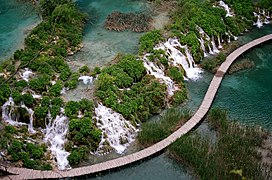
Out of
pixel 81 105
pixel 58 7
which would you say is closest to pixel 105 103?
pixel 81 105

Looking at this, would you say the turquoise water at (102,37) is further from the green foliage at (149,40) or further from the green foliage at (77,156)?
the green foliage at (77,156)

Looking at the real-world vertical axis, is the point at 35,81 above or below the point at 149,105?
above

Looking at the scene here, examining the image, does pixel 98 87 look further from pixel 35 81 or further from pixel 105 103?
pixel 35 81

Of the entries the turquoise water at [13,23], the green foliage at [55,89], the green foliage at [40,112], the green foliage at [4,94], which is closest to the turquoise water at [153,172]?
the green foliage at [40,112]

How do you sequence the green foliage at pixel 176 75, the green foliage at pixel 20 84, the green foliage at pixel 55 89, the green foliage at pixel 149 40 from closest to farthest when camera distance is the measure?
the green foliage at pixel 20 84
the green foliage at pixel 55 89
the green foliage at pixel 176 75
the green foliage at pixel 149 40

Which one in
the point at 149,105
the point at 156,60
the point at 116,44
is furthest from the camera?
the point at 116,44

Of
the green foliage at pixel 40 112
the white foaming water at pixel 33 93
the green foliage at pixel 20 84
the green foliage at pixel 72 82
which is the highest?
the green foliage at pixel 20 84

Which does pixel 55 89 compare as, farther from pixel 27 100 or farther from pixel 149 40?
pixel 149 40
